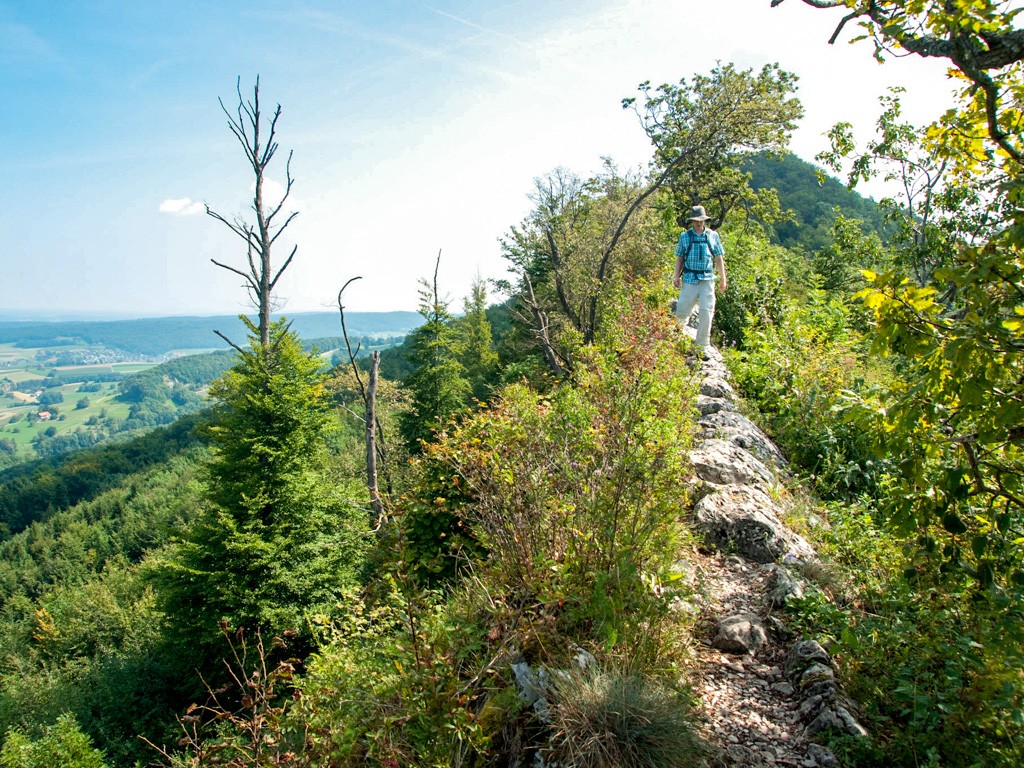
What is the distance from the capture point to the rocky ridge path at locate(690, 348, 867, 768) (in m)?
2.70

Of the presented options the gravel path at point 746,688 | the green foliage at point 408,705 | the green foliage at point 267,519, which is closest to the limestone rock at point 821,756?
the gravel path at point 746,688

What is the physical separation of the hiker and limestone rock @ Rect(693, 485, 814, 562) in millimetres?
4075

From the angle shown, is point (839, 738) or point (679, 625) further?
point (679, 625)

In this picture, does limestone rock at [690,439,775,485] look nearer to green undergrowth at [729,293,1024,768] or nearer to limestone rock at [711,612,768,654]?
green undergrowth at [729,293,1024,768]

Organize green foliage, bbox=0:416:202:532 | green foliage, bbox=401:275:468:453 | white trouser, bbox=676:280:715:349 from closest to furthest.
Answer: white trouser, bbox=676:280:715:349 < green foliage, bbox=401:275:468:453 < green foliage, bbox=0:416:202:532

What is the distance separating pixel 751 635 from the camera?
3.43 metres

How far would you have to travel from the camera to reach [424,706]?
9.66 feet

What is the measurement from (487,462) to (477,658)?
5.59 ft

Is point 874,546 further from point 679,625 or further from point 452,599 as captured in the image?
point 452,599

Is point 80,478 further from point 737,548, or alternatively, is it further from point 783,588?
point 783,588

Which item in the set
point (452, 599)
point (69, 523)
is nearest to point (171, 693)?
point (452, 599)

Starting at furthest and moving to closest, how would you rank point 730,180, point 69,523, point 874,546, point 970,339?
point 69,523 → point 730,180 → point 874,546 → point 970,339

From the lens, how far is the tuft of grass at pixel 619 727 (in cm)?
248

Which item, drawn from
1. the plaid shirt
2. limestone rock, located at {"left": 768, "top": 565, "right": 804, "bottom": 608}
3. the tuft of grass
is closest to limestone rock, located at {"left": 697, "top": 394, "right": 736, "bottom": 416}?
the plaid shirt
